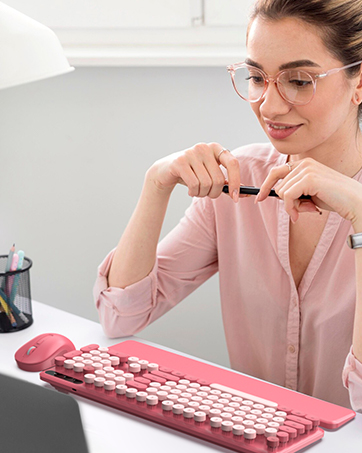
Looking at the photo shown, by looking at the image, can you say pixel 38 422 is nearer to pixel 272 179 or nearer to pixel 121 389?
pixel 121 389

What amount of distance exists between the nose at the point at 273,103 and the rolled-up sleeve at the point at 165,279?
282 millimetres

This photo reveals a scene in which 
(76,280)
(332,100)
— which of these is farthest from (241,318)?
(76,280)

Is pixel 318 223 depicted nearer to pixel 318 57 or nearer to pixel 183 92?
pixel 318 57

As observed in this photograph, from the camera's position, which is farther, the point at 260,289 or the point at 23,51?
the point at 260,289

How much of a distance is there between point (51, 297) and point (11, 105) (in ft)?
1.95

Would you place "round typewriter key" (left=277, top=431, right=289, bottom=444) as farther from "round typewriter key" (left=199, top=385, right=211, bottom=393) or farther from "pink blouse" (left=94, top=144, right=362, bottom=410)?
"pink blouse" (left=94, top=144, right=362, bottom=410)

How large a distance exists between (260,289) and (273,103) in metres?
0.38

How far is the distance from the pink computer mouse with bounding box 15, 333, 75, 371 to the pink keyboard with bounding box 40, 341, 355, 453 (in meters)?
0.03

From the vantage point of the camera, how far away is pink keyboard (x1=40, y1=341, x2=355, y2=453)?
0.78 meters

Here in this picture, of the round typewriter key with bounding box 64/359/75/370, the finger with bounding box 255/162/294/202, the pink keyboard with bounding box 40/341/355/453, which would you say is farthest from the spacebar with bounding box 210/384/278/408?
the finger with bounding box 255/162/294/202

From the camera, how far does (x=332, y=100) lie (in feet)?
3.39

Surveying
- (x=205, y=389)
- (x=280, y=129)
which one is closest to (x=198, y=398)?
(x=205, y=389)

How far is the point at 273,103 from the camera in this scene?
105 cm

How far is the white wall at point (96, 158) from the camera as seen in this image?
1.71 m
